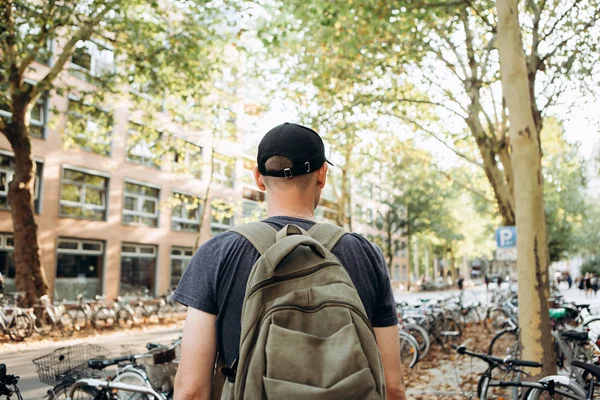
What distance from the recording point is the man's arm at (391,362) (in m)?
1.73

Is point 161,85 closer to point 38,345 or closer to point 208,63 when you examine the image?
point 208,63

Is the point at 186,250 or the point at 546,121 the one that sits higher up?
the point at 546,121

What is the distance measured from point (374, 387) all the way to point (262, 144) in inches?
31.9

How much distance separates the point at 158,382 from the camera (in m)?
5.17

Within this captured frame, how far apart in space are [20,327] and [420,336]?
375 inches

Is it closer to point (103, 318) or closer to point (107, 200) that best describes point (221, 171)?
point (107, 200)

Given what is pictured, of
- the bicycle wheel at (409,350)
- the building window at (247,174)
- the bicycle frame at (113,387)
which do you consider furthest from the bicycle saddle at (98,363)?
the building window at (247,174)

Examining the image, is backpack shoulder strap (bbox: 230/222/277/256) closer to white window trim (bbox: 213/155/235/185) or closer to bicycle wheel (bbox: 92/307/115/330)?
bicycle wheel (bbox: 92/307/115/330)

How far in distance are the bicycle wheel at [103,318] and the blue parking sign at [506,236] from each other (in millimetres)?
11604

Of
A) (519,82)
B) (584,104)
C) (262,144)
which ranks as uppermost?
(584,104)

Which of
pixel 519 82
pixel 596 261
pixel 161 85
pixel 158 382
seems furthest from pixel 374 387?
pixel 596 261

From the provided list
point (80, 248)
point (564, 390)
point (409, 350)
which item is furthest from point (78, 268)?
point (564, 390)

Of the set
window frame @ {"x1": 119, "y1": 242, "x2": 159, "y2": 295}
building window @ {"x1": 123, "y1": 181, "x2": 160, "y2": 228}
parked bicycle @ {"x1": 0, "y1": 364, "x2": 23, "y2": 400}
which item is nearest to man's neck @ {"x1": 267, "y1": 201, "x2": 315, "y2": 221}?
parked bicycle @ {"x1": 0, "y1": 364, "x2": 23, "y2": 400}

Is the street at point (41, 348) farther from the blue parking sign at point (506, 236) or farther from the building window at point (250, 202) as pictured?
the building window at point (250, 202)
